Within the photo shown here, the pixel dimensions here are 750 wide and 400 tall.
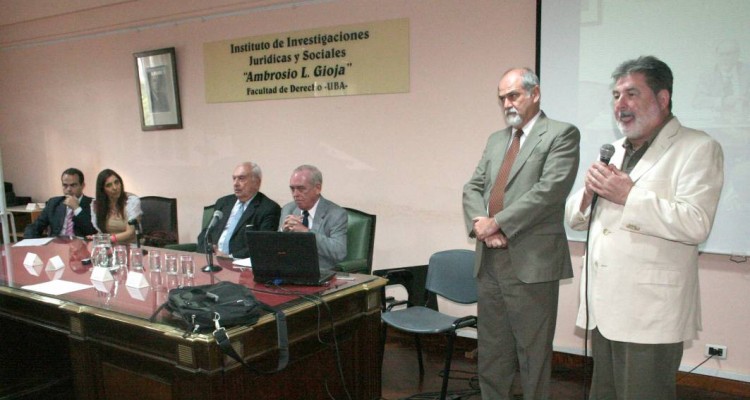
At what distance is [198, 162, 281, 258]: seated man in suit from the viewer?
3561 millimetres

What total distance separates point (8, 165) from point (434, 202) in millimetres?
5380

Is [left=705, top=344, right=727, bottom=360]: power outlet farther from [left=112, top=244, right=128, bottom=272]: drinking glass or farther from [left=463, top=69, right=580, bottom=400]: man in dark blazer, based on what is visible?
[left=112, top=244, right=128, bottom=272]: drinking glass

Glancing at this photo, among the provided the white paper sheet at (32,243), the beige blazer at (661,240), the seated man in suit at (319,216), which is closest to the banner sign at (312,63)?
the seated man in suit at (319,216)

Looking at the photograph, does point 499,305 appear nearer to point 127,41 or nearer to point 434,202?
point 434,202

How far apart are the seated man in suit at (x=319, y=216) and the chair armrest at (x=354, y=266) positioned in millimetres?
67

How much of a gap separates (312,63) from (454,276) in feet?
6.73

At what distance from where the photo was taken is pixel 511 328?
2.40 metres

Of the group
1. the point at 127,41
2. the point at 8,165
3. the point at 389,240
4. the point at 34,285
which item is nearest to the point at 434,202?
the point at 389,240

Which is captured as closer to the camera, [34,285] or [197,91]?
[34,285]

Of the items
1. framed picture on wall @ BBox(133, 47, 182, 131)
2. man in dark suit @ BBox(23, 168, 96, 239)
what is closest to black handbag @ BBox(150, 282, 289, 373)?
man in dark suit @ BBox(23, 168, 96, 239)

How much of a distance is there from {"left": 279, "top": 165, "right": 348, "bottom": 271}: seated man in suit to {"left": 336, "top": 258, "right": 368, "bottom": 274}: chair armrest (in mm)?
67

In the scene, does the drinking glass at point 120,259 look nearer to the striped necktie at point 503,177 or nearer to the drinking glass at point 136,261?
the drinking glass at point 136,261

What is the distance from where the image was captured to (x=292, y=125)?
4.34 metres

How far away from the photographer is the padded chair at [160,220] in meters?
4.45
